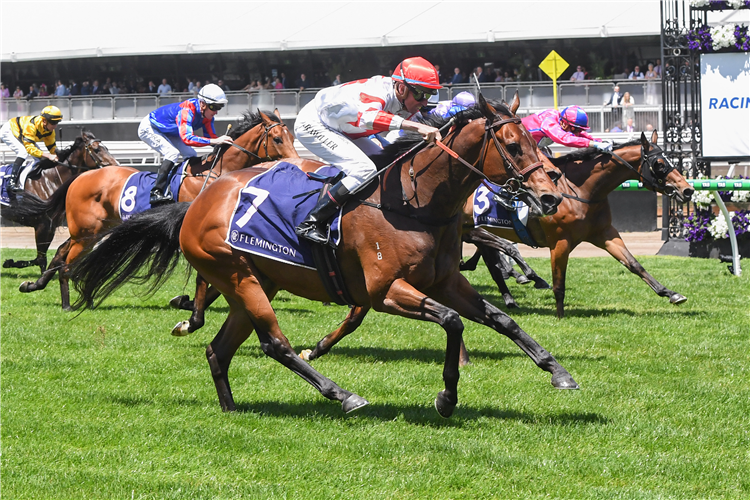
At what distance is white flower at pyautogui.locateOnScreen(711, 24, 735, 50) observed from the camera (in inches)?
544

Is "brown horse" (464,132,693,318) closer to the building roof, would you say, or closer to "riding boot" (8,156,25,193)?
"riding boot" (8,156,25,193)

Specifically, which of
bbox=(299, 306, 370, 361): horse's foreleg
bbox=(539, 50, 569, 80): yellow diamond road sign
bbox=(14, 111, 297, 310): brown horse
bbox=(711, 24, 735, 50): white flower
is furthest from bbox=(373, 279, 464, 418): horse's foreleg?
bbox=(539, 50, 569, 80): yellow diamond road sign

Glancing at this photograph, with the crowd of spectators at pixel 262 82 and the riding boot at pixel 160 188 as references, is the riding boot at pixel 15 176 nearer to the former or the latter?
the riding boot at pixel 160 188

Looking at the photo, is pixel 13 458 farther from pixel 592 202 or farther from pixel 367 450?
pixel 592 202

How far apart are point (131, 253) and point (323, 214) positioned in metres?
1.67

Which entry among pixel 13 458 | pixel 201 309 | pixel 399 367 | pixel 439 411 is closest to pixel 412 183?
pixel 439 411

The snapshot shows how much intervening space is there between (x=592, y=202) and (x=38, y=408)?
230 inches

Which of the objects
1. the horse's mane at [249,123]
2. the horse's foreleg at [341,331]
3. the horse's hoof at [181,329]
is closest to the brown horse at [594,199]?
the horse's mane at [249,123]

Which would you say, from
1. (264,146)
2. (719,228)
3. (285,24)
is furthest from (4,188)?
(285,24)

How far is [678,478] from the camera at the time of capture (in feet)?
14.1

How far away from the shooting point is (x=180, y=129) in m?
9.42

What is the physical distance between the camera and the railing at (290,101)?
21.0 metres

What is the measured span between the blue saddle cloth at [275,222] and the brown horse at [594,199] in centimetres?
380

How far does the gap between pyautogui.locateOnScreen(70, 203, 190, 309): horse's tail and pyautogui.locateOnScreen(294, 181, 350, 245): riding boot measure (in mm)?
1248
